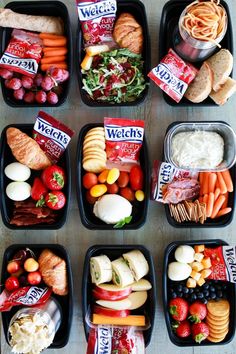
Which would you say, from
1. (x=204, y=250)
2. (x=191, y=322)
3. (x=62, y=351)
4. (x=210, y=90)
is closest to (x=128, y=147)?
(x=210, y=90)

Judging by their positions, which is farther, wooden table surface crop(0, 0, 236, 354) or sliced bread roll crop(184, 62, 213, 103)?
wooden table surface crop(0, 0, 236, 354)

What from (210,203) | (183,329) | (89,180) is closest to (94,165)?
(89,180)

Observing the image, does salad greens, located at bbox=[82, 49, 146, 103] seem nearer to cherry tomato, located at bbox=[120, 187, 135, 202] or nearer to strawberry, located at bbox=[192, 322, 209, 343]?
cherry tomato, located at bbox=[120, 187, 135, 202]

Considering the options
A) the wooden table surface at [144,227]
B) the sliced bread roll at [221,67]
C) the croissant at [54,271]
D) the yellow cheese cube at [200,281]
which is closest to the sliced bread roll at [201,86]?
the sliced bread roll at [221,67]

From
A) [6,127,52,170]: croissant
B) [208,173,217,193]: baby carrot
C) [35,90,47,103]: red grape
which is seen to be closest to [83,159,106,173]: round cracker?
[6,127,52,170]: croissant

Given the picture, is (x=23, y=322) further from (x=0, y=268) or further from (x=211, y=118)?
(x=211, y=118)

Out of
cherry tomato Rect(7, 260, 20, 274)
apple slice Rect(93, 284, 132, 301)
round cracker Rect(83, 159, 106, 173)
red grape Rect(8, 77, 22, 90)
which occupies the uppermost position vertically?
red grape Rect(8, 77, 22, 90)

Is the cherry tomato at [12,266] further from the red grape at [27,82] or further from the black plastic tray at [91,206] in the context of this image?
the red grape at [27,82]
